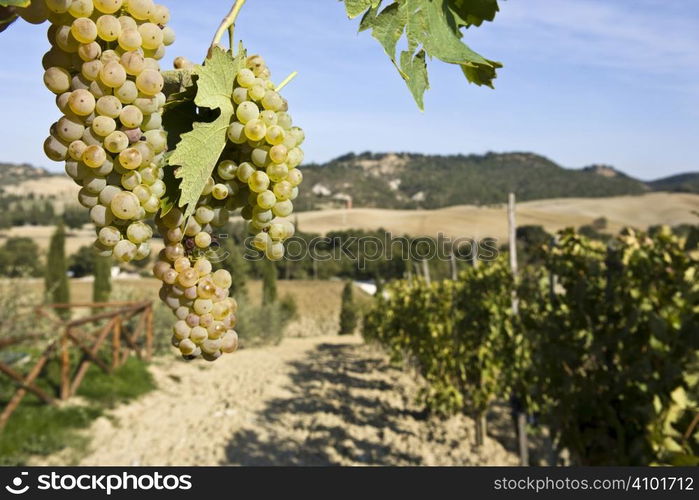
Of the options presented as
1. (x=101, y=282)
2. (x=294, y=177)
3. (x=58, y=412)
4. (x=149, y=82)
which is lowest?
(x=58, y=412)

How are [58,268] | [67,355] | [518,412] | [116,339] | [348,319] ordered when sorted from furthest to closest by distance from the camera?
[348,319] < [58,268] < [116,339] < [67,355] < [518,412]

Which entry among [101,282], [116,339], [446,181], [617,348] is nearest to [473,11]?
[617,348]

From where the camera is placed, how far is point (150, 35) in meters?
0.70

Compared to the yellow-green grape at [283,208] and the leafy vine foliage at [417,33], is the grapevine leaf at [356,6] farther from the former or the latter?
the yellow-green grape at [283,208]

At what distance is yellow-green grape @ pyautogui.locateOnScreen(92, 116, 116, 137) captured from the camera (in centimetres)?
67

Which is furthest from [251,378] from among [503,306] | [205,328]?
[205,328]

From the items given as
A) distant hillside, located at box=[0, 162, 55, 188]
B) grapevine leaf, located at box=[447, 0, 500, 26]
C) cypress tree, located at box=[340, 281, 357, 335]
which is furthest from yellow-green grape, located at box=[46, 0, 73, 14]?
distant hillside, located at box=[0, 162, 55, 188]

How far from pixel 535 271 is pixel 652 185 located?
95.0 m

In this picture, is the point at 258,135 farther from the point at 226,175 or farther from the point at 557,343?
the point at 557,343

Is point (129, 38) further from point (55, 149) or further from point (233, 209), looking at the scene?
point (233, 209)

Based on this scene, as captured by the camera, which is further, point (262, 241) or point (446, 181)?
point (446, 181)

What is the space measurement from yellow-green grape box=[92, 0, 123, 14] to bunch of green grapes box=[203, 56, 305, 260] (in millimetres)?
163

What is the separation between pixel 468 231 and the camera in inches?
1628

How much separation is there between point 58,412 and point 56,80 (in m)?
9.26
